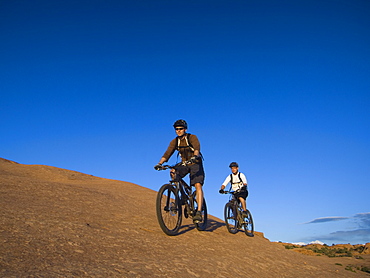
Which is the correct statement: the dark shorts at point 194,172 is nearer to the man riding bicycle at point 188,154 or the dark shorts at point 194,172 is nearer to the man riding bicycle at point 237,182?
the man riding bicycle at point 188,154

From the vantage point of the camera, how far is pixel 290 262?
705cm

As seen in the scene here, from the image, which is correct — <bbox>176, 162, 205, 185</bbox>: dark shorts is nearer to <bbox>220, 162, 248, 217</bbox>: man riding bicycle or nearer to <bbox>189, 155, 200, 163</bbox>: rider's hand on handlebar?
<bbox>189, 155, 200, 163</bbox>: rider's hand on handlebar

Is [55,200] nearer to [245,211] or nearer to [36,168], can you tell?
[245,211]

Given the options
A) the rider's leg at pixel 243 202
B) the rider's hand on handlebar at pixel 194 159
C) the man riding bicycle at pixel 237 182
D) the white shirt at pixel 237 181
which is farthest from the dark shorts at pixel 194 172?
the rider's leg at pixel 243 202

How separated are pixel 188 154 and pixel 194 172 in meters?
0.44

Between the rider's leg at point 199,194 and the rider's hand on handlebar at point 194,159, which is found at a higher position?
the rider's hand on handlebar at point 194,159

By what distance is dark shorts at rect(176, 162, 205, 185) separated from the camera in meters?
7.37

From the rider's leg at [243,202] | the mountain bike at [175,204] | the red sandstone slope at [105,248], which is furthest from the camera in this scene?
the rider's leg at [243,202]

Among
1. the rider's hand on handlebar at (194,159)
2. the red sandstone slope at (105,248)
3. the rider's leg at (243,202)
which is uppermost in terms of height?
the rider's hand on handlebar at (194,159)

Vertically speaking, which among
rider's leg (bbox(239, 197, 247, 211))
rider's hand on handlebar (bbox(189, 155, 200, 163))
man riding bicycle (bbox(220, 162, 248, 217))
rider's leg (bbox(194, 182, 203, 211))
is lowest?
rider's leg (bbox(194, 182, 203, 211))

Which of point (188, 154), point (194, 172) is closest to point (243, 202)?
point (194, 172)

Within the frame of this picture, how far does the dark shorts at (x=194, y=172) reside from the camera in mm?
7370


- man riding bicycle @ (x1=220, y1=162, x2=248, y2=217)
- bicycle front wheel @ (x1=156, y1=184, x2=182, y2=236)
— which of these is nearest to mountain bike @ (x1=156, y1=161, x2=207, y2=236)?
bicycle front wheel @ (x1=156, y1=184, x2=182, y2=236)

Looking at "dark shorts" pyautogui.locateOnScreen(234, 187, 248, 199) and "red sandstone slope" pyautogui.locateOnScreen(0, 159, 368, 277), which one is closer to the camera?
"red sandstone slope" pyautogui.locateOnScreen(0, 159, 368, 277)
